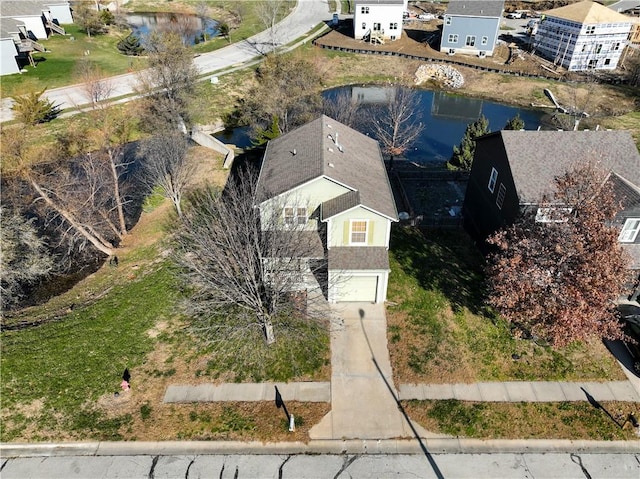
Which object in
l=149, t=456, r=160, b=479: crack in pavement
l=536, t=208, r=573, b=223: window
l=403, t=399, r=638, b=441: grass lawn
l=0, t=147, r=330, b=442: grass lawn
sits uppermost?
l=536, t=208, r=573, b=223: window

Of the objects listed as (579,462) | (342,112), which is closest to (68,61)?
(342,112)

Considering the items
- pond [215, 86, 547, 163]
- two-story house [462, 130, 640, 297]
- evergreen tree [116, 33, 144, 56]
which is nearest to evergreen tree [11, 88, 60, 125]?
pond [215, 86, 547, 163]

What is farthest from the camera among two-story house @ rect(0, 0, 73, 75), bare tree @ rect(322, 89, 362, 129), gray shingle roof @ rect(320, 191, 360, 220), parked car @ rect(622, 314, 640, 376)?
two-story house @ rect(0, 0, 73, 75)

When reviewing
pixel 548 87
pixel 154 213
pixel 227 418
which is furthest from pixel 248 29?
pixel 227 418

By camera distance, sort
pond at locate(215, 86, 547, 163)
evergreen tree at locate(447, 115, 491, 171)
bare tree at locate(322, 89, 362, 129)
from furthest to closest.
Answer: pond at locate(215, 86, 547, 163), bare tree at locate(322, 89, 362, 129), evergreen tree at locate(447, 115, 491, 171)

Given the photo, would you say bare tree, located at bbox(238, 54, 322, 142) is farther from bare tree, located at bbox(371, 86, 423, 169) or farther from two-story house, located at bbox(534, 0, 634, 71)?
two-story house, located at bbox(534, 0, 634, 71)

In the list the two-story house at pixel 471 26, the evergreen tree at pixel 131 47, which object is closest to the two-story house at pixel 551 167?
the two-story house at pixel 471 26

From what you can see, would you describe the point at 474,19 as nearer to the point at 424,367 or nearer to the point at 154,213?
the point at 154,213

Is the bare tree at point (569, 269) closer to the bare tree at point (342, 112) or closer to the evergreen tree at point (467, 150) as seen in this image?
the evergreen tree at point (467, 150)

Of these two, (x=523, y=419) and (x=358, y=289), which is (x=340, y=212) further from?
(x=523, y=419)
